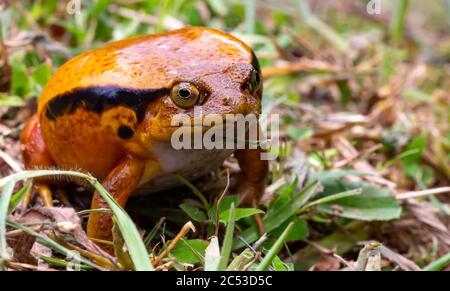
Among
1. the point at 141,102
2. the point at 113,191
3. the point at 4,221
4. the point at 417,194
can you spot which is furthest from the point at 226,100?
the point at 417,194

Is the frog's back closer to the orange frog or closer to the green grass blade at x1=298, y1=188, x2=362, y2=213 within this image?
the orange frog

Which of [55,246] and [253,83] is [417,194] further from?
[55,246]

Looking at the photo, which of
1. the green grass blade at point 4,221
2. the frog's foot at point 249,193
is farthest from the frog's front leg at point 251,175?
the green grass blade at point 4,221

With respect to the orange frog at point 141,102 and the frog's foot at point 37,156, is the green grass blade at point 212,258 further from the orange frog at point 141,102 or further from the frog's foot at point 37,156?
the frog's foot at point 37,156

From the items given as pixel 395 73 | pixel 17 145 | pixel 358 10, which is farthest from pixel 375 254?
pixel 358 10

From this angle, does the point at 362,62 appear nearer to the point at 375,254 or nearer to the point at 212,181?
the point at 212,181
